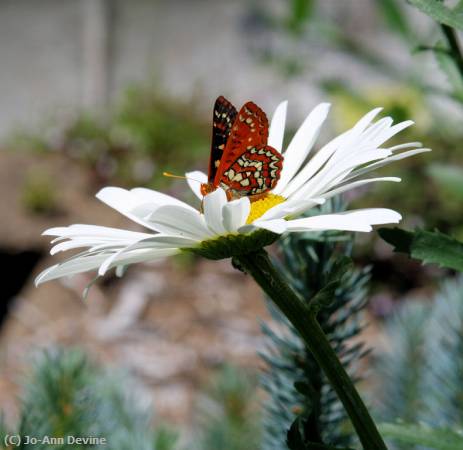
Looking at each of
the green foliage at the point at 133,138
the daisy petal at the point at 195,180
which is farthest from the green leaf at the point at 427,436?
the green foliage at the point at 133,138

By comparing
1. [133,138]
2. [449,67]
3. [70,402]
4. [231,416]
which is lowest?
[133,138]

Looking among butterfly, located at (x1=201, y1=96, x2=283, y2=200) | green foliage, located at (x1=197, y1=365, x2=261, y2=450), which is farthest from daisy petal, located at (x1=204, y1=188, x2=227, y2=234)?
green foliage, located at (x1=197, y1=365, x2=261, y2=450)

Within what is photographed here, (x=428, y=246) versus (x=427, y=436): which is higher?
(x=428, y=246)

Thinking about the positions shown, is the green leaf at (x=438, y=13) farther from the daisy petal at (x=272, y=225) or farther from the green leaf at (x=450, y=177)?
the green leaf at (x=450, y=177)

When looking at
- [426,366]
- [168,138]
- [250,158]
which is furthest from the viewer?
[168,138]

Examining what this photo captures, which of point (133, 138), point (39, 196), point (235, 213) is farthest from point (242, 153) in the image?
point (133, 138)

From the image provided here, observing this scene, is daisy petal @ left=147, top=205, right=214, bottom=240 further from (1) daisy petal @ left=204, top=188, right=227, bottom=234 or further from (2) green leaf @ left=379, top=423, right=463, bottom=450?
(2) green leaf @ left=379, top=423, right=463, bottom=450

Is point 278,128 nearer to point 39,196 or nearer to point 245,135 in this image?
point 245,135

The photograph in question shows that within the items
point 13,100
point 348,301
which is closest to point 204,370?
point 348,301
